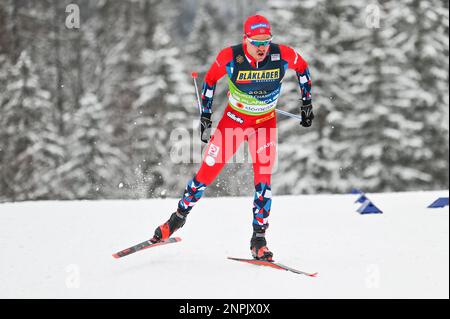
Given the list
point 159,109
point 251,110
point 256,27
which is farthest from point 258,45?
point 159,109

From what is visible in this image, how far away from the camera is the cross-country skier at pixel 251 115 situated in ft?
17.4

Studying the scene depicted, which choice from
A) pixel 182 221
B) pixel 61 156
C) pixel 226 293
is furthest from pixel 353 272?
pixel 61 156

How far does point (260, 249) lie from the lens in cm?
549

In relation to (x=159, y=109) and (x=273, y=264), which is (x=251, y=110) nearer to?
(x=273, y=264)

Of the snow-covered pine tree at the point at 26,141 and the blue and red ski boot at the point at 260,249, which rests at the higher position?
the snow-covered pine tree at the point at 26,141

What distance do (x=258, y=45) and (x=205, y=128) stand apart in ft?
3.11

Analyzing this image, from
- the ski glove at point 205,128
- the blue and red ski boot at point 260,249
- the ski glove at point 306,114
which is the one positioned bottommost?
the blue and red ski boot at point 260,249

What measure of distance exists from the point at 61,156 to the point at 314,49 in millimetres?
10985

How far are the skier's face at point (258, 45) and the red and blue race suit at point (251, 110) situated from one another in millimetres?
72

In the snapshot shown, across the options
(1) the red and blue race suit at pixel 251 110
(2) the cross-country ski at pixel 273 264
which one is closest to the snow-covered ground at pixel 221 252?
(2) the cross-country ski at pixel 273 264

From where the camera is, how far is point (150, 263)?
18.0ft

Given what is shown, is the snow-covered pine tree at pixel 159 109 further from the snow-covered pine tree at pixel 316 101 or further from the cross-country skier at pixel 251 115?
the cross-country skier at pixel 251 115

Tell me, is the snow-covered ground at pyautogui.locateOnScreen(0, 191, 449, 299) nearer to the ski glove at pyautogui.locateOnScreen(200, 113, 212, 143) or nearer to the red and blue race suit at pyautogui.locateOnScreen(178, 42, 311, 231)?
the red and blue race suit at pyautogui.locateOnScreen(178, 42, 311, 231)

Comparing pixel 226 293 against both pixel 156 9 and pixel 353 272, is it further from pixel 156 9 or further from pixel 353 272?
pixel 156 9
